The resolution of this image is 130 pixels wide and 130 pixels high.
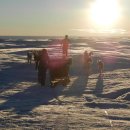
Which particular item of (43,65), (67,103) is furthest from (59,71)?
(67,103)

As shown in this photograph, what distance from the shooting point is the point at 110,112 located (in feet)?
35.7

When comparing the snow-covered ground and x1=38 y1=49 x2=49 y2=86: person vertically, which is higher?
x1=38 y1=49 x2=49 y2=86: person

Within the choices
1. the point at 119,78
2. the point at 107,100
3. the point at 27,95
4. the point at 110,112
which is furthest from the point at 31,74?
the point at 110,112

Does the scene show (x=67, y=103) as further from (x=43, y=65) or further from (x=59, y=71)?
(x=59, y=71)

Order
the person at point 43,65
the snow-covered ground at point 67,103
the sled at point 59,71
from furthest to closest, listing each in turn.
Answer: the sled at point 59,71 → the person at point 43,65 → the snow-covered ground at point 67,103

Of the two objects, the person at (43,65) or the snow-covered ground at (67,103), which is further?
the person at (43,65)

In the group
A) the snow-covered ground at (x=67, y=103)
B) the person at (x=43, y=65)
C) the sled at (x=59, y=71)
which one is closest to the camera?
the snow-covered ground at (x=67, y=103)

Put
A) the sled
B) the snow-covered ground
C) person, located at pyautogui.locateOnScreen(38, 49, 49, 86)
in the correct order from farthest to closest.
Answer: the sled, person, located at pyautogui.locateOnScreen(38, 49, 49, 86), the snow-covered ground

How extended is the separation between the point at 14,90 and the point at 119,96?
4319mm

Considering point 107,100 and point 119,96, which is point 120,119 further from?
point 119,96

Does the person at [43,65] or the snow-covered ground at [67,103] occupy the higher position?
the person at [43,65]

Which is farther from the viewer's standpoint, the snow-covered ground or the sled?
the sled

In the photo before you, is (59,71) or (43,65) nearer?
(43,65)

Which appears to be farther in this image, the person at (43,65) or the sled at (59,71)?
the sled at (59,71)
